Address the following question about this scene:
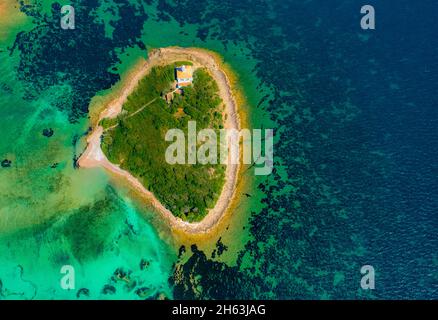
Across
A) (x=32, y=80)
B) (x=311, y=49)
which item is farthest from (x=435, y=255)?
(x=32, y=80)

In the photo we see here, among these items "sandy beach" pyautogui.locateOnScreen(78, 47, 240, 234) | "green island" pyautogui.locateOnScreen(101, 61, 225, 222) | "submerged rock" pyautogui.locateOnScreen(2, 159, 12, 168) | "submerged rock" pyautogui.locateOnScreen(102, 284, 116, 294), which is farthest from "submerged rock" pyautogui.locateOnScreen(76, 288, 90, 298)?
"submerged rock" pyautogui.locateOnScreen(2, 159, 12, 168)

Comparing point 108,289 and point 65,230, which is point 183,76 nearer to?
point 65,230

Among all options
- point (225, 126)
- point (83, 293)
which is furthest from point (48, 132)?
point (225, 126)

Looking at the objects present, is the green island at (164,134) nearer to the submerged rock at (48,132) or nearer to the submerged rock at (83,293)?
the submerged rock at (48,132)

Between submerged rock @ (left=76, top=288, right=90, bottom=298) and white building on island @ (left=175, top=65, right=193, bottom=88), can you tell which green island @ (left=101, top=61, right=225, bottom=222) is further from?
submerged rock @ (left=76, top=288, right=90, bottom=298)

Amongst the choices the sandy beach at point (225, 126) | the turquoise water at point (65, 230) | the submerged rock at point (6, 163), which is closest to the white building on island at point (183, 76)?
the sandy beach at point (225, 126)

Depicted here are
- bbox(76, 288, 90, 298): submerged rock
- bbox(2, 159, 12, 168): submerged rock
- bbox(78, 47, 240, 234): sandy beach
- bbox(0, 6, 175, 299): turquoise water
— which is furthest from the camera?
bbox(2, 159, 12, 168): submerged rock
